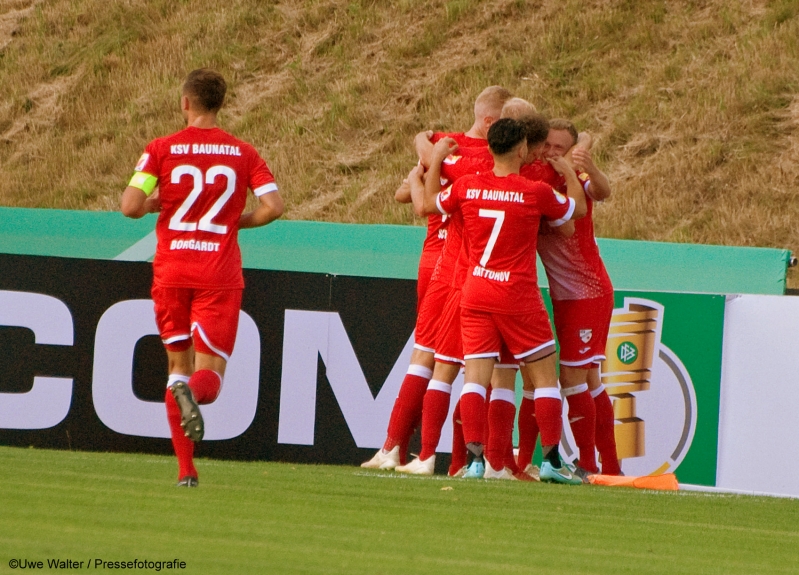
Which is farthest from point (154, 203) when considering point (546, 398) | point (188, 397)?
point (546, 398)

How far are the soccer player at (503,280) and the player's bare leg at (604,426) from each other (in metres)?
0.66

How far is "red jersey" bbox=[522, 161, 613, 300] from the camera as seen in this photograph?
7977 millimetres

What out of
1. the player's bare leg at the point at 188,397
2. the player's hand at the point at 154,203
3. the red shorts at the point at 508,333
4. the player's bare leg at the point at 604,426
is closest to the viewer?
the player's bare leg at the point at 188,397

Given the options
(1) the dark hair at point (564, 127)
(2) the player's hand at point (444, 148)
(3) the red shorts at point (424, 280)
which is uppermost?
(1) the dark hair at point (564, 127)

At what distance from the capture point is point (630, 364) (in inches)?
363

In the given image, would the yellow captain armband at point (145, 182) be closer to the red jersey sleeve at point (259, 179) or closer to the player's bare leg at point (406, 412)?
the red jersey sleeve at point (259, 179)

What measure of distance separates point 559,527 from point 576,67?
13.1 metres

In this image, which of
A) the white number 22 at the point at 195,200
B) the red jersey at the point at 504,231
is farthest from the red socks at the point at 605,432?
the white number 22 at the point at 195,200

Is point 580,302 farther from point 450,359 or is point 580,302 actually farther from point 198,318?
point 198,318

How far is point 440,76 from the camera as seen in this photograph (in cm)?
1869

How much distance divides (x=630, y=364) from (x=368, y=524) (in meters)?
4.33

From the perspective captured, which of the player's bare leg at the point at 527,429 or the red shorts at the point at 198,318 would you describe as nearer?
the red shorts at the point at 198,318

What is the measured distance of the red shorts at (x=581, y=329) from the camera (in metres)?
7.96

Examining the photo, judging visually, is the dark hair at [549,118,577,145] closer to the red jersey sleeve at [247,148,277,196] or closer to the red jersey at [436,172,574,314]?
the red jersey at [436,172,574,314]
